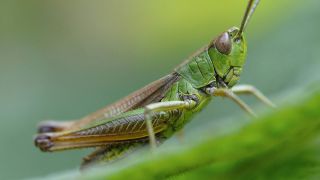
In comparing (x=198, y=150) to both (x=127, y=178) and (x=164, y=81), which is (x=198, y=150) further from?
(x=164, y=81)

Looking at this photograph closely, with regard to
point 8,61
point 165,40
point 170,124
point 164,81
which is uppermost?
point 8,61

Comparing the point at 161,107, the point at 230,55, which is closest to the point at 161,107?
the point at 161,107

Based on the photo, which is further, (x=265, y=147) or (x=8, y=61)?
(x=8, y=61)

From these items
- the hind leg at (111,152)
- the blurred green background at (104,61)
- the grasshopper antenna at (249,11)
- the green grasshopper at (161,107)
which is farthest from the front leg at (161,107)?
the grasshopper antenna at (249,11)

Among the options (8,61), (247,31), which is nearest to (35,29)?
(8,61)

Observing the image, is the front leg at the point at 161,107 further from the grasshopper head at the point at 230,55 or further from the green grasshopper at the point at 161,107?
the grasshopper head at the point at 230,55

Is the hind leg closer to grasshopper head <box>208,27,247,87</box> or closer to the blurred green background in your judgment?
the blurred green background

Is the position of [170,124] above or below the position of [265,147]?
above

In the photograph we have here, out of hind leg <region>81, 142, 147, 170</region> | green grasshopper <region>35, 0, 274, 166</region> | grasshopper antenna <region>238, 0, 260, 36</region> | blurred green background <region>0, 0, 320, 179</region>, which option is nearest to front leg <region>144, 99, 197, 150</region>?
green grasshopper <region>35, 0, 274, 166</region>
